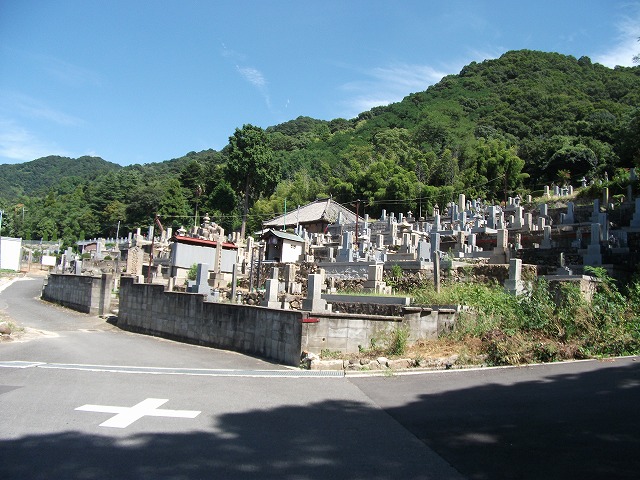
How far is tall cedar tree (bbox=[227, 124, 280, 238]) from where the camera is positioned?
51219 millimetres

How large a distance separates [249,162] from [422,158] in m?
25.7

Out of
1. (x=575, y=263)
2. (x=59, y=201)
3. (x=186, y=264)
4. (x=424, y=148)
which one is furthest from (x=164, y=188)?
(x=575, y=263)

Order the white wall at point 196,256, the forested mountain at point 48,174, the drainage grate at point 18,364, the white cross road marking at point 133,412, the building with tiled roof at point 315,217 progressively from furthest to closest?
1. the forested mountain at point 48,174
2. the building with tiled roof at point 315,217
3. the white wall at point 196,256
4. the drainage grate at point 18,364
5. the white cross road marking at point 133,412

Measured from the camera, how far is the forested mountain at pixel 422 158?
5478 cm

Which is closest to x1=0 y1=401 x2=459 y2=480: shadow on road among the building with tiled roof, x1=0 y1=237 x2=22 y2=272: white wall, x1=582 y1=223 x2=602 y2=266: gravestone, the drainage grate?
the drainage grate

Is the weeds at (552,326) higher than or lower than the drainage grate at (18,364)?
higher

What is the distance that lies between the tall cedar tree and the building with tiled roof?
14.2 feet

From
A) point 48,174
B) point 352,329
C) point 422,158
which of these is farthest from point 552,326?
point 48,174

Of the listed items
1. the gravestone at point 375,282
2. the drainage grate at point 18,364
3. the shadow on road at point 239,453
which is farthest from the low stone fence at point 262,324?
the drainage grate at point 18,364

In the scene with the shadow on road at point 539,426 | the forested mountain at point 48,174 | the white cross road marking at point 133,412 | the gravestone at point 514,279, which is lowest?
the white cross road marking at point 133,412

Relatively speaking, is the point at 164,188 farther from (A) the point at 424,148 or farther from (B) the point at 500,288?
(B) the point at 500,288

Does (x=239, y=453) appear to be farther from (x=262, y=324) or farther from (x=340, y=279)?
(x=340, y=279)

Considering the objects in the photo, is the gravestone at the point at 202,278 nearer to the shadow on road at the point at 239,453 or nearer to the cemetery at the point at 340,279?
the cemetery at the point at 340,279

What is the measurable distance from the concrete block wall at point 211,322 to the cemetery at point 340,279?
40mm
